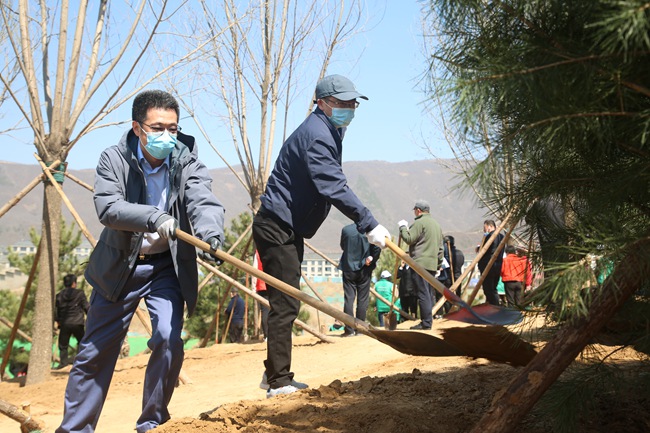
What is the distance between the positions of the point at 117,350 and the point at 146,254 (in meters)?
0.46

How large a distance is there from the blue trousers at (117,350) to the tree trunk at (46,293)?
3969 mm

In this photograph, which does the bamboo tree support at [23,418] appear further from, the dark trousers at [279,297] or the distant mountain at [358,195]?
the distant mountain at [358,195]

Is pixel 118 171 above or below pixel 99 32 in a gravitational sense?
below

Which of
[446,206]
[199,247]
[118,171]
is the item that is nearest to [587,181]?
[199,247]

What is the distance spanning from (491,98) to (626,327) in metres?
1.08

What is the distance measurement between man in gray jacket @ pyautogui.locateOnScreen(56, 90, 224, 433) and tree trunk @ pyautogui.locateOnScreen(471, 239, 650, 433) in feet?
4.69

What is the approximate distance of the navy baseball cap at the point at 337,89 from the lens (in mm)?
4008

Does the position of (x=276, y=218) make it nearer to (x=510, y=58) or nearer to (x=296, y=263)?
(x=296, y=263)

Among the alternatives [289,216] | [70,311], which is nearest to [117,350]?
[289,216]

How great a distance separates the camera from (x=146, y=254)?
3.28m

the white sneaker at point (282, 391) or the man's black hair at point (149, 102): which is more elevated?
the man's black hair at point (149, 102)

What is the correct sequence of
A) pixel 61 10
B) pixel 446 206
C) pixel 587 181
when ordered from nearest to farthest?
pixel 587 181 → pixel 61 10 → pixel 446 206

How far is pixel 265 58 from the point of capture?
28.7 feet

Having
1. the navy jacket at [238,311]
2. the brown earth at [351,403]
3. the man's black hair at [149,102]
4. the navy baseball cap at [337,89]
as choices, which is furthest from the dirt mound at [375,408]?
the navy jacket at [238,311]
